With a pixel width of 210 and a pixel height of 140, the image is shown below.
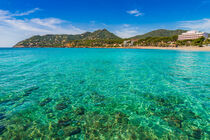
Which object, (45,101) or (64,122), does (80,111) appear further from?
(45,101)

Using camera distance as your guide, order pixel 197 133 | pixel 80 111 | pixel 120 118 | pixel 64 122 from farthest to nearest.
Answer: pixel 80 111 < pixel 120 118 < pixel 64 122 < pixel 197 133

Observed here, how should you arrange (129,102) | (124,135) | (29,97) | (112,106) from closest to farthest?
(124,135) → (112,106) → (129,102) → (29,97)

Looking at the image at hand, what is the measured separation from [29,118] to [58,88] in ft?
16.6

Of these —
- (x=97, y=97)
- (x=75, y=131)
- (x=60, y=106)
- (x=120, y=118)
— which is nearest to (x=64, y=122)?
(x=75, y=131)

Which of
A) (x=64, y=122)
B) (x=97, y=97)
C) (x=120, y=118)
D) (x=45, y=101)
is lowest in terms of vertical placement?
(x=120, y=118)

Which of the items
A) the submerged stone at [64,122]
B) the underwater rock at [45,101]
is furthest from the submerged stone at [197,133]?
the underwater rock at [45,101]

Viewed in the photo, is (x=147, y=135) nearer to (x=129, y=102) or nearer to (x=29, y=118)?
(x=129, y=102)

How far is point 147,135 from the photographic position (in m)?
5.64

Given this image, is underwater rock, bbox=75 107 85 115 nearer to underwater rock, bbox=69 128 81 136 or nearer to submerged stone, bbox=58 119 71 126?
submerged stone, bbox=58 119 71 126

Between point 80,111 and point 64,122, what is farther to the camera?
point 80,111

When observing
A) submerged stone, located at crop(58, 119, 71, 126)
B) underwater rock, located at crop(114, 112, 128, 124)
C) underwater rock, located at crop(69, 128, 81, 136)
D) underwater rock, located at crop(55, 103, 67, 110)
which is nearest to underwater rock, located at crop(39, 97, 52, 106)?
underwater rock, located at crop(55, 103, 67, 110)

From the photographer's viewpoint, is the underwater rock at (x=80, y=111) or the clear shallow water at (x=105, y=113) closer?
the clear shallow water at (x=105, y=113)

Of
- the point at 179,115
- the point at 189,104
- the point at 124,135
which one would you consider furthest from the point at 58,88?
the point at 189,104

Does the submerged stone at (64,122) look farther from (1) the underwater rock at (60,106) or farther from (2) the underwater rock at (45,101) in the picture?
(2) the underwater rock at (45,101)
